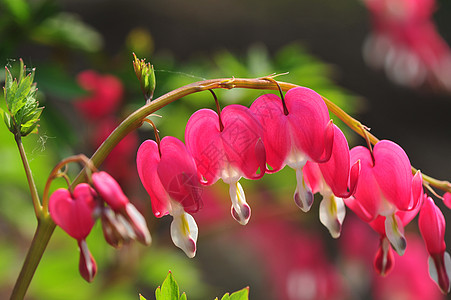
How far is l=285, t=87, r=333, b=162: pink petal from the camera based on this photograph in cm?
62

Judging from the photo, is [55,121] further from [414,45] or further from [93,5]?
[93,5]

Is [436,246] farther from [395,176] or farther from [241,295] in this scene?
[241,295]

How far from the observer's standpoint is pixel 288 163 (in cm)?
63

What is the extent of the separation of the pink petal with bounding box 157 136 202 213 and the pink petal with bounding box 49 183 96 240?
8cm

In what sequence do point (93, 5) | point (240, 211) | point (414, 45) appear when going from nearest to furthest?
point (240, 211) → point (414, 45) → point (93, 5)

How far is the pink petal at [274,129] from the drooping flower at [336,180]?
5cm

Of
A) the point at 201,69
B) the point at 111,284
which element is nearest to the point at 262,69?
the point at 201,69

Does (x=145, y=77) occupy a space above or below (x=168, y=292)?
above

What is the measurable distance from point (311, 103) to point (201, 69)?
827mm

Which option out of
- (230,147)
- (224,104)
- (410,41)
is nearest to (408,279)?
(410,41)

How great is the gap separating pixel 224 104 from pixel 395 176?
0.68 m

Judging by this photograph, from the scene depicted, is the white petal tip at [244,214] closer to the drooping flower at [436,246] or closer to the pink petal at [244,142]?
the pink petal at [244,142]

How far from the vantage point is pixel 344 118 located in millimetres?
636

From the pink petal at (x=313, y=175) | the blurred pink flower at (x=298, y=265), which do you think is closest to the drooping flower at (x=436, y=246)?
the pink petal at (x=313, y=175)
